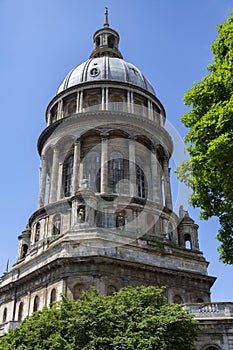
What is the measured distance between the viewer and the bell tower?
3219cm

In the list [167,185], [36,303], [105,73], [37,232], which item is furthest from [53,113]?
[36,303]

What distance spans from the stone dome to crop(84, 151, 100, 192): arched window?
9506 millimetres

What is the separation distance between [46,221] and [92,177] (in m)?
6.23

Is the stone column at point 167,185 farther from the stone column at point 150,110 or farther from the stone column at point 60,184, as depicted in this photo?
the stone column at point 60,184

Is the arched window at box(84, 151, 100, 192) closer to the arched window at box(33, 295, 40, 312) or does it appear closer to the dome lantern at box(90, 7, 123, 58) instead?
the arched window at box(33, 295, 40, 312)

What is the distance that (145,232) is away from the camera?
38.4 meters

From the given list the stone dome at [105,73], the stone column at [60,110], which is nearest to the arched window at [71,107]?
the stone column at [60,110]

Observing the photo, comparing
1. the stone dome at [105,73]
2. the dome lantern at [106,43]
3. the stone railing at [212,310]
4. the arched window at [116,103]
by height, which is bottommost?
the stone railing at [212,310]

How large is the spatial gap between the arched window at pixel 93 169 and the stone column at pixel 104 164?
1.20m

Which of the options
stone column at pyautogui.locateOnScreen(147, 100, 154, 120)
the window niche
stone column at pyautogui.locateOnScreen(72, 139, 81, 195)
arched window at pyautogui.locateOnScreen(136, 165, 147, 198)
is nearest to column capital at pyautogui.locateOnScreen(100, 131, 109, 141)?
stone column at pyautogui.locateOnScreen(72, 139, 81, 195)

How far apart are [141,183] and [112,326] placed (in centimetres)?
2179

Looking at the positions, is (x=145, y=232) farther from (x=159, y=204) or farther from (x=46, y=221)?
(x=46, y=221)

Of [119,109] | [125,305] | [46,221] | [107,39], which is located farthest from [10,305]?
[107,39]

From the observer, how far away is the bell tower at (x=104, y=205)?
32188 mm
